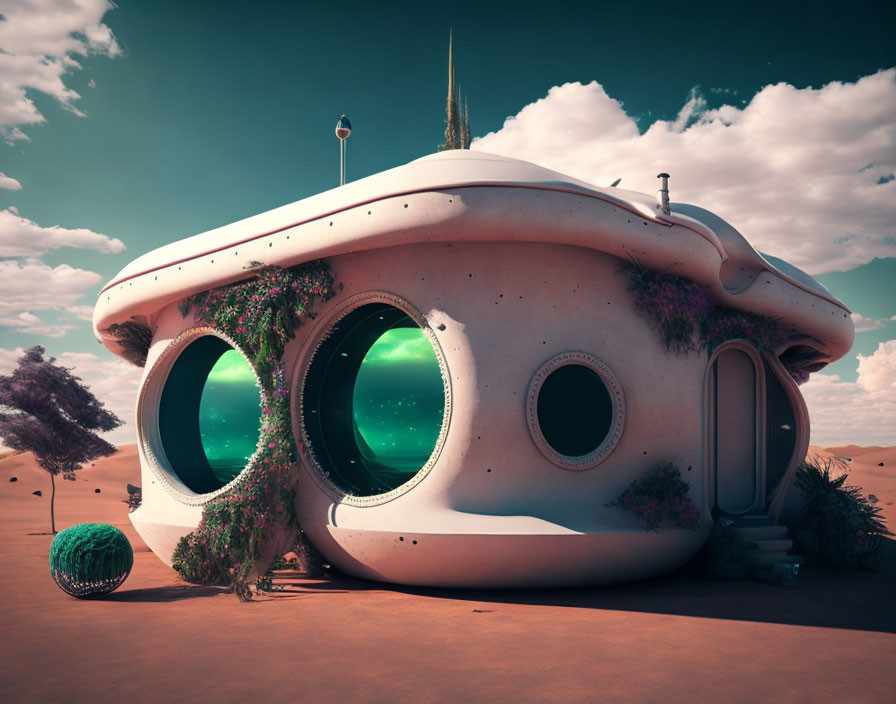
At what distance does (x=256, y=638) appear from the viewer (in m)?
5.59

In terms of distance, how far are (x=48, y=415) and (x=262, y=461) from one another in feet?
29.4

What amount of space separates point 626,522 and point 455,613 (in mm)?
2333

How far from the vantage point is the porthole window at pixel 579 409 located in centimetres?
742

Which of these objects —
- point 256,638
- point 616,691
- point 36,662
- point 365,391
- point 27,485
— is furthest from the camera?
point 27,485

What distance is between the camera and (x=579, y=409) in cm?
762

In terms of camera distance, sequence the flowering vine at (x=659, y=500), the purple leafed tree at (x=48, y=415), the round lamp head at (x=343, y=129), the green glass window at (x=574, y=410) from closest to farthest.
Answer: the flowering vine at (x=659, y=500)
the green glass window at (x=574, y=410)
the round lamp head at (x=343, y=129)
the purple leafed tree at (x=48, y=415)

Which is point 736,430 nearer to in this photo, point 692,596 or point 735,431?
point 735,431

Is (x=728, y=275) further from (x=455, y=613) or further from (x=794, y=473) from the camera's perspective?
(x=455, y=613)

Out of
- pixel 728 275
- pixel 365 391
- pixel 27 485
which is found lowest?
pixel 27 485

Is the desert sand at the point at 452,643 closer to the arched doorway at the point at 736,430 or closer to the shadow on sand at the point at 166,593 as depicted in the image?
the shadow on sand at the point at 166,593

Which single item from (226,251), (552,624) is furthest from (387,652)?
(226,251)

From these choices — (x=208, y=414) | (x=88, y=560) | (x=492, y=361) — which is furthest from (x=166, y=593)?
(x=492, y=361)

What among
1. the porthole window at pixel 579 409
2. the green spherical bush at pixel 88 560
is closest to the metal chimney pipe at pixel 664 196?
the porthole window at pixel 579 409

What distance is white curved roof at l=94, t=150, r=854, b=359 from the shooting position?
23.6 feet
